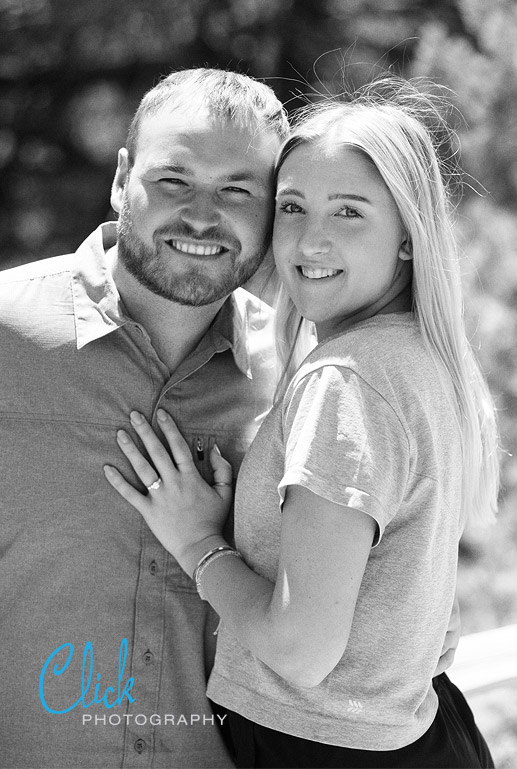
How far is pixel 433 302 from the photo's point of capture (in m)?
1.56

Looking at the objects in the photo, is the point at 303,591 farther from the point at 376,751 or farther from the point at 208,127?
the point at 208,127

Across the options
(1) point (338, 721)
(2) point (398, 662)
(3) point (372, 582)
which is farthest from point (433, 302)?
(1) point (338, 721)

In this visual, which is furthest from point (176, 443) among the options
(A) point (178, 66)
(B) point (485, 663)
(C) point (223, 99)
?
(A) point (178, 66)

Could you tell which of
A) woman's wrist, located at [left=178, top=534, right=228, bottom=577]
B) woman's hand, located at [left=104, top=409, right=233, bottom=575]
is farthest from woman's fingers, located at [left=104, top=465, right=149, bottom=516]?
woman's wrist, located at [left=178, top=534, right=228, bottom=577]

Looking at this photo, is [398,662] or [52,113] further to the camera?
[52,113]

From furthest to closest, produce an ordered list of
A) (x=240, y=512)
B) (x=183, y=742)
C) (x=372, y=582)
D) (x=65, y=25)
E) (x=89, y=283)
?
1. (x=65, y=25)
2. (x=89, y=283)
3. (x=183, y=742)
4. (x=240, y=512)
5. (x=372, y=582)

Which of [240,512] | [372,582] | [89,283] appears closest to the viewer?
[372,582]

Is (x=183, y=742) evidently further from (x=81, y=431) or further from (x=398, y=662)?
(x=81, y=431)

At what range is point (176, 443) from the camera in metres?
1.75

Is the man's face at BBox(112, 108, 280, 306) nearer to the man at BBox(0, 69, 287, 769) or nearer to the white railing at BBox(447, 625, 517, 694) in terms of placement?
the man at BBox(0, 69, 287, 769)

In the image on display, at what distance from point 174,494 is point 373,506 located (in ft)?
1.60

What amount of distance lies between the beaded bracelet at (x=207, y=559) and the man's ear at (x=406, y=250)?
0.57 m

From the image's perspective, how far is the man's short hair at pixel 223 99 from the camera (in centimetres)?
182

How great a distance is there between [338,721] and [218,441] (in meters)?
0.58
